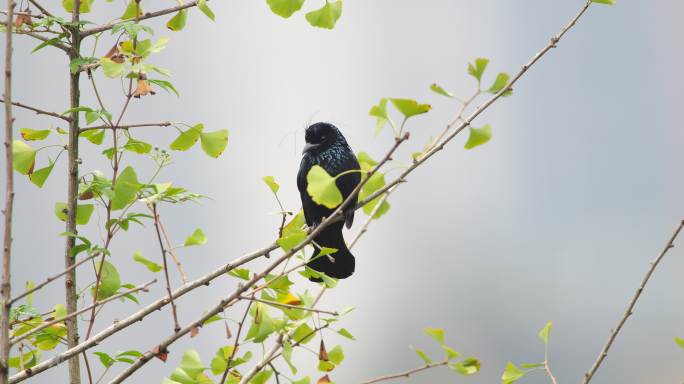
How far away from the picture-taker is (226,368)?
60.8 inches

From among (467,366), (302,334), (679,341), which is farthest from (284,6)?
(679,341)

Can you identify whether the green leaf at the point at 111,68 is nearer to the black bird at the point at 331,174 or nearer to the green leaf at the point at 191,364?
the green leaf at the point at 191,364

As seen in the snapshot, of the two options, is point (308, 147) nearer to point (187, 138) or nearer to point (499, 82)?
point (187, 138)

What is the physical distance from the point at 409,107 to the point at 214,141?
1.87 feet

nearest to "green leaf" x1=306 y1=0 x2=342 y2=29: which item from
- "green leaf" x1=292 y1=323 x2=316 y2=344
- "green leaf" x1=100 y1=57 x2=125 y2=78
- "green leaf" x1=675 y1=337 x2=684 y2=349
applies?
"green leaf" x1=100 y1=57 x2=125 y2=78

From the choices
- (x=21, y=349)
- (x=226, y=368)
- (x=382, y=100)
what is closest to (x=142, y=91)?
(x=382, y=100)

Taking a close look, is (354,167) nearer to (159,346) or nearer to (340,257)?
(340,257)

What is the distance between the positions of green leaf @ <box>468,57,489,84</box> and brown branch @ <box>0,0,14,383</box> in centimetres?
82

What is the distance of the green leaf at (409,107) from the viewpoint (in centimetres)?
133

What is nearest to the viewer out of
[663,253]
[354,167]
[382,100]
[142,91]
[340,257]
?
[382,100]

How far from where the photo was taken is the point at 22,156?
1.74 m

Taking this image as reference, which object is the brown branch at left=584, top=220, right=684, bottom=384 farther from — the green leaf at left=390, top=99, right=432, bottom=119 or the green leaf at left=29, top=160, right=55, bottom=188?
the green leaf at left=29, top=160, right=55, bottom=188

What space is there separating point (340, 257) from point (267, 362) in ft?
2.12

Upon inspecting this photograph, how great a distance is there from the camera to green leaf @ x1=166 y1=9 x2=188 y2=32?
180cm
